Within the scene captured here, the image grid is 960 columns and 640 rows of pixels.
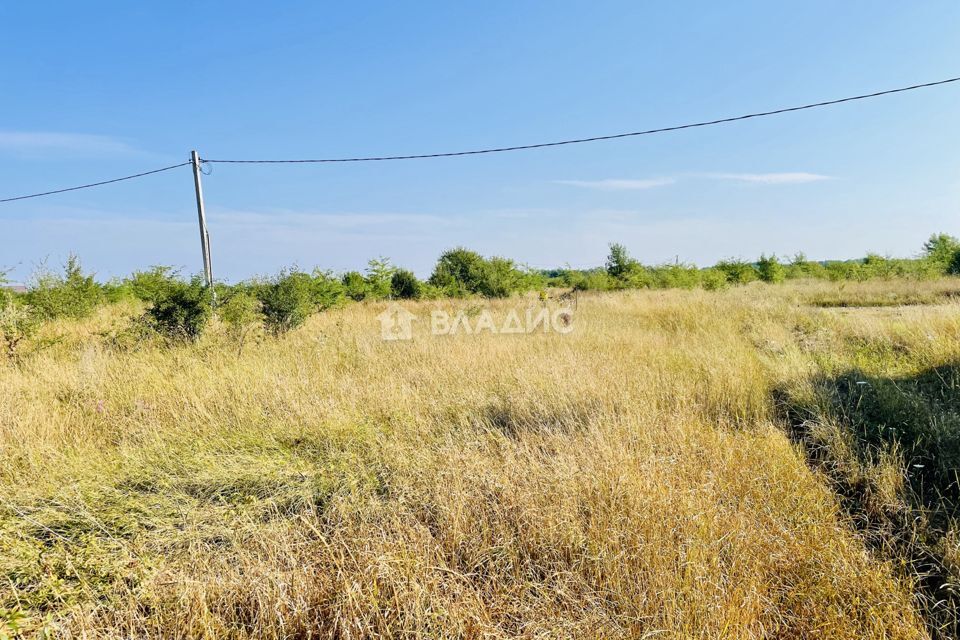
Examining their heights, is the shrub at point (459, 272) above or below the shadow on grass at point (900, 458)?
above

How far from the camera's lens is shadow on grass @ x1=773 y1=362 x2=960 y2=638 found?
2086 mm

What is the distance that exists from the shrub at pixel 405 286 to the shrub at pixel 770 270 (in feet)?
65.1

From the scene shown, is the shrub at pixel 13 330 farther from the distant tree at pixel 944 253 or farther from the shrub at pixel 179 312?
the distant tree at pixel 944 253

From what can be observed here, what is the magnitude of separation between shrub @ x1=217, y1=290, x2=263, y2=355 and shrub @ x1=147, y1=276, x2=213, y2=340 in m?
0.41

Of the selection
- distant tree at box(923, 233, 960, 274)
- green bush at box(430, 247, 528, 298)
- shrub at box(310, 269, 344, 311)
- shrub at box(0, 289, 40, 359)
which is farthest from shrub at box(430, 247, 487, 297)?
distant tree at box(923, 233, 960, 274)

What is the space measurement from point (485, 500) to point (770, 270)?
2838cm

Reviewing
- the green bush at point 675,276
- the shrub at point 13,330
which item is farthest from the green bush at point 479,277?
the shrub at point 13,330

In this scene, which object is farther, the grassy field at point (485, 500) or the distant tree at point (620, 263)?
the distant tree at point (620, 263)

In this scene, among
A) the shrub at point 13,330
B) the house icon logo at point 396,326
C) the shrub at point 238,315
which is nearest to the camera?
the shrub at point 13,330

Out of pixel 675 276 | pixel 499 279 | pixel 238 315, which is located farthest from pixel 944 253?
pixel 238 315

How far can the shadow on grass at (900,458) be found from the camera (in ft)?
6.84

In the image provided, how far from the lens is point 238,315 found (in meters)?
8.14

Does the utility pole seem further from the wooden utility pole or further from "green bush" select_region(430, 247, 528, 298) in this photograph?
"green bush" select_region(430, 247, 528, 298)

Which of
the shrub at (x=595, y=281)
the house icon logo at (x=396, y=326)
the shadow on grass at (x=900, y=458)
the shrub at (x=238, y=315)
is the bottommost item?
the shadow on grass at (x=900, y=458)
